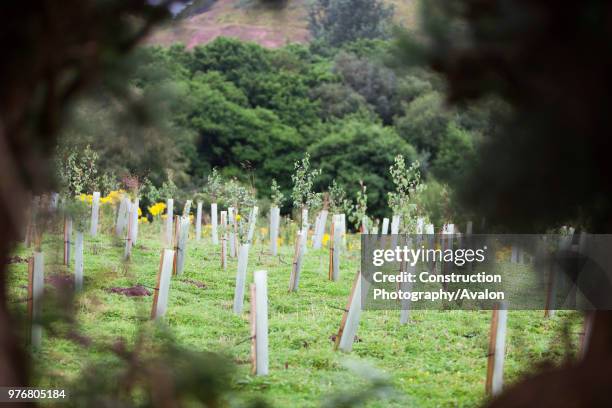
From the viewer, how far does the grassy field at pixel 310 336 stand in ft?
16.5

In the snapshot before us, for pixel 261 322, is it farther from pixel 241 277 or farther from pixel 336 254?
pixel 336 254

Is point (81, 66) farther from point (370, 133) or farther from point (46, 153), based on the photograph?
point (370, 133)

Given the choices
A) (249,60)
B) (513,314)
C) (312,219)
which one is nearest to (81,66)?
(513,314)

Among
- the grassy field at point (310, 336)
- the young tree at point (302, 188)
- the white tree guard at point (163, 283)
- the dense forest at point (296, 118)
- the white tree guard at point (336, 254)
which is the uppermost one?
the dense forest at point (296, 118)

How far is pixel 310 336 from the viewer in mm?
Result: 6609

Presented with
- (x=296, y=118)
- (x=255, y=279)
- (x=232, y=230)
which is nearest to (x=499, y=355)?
(x=255, y=279)

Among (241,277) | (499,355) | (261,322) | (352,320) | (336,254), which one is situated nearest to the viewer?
(499,355)

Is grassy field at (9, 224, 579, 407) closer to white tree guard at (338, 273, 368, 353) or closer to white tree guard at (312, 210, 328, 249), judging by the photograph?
white tree guard at (338, 273, 368, 353)

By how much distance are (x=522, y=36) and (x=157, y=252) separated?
33.5ft

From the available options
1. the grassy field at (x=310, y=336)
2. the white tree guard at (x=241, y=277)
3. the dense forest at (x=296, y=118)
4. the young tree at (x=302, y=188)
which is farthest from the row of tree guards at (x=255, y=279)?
the dense forest at (x=296, y=118)

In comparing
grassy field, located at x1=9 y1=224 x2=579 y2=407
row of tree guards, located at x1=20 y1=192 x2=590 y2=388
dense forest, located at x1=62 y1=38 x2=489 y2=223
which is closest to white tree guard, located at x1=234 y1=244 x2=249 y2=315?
row of tree guards, located at x1=20 y1=192 x2=590 y2=388

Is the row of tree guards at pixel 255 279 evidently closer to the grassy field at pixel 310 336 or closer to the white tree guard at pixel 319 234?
the white tree guard at pixel 319 234

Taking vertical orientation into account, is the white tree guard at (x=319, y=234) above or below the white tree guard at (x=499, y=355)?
above

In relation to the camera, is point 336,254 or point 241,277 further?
point 336,254
